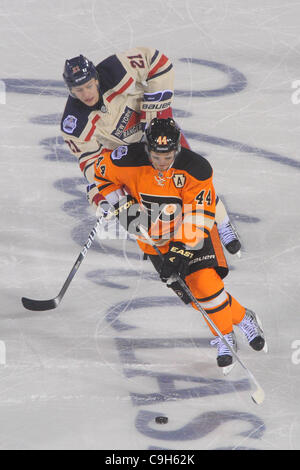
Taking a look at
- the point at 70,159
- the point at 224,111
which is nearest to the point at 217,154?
the point at 224,111

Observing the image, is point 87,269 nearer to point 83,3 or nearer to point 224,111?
point 224,111

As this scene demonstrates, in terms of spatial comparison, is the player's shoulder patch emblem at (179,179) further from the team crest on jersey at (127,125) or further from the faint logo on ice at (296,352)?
the faint logo on ice at (296,352)

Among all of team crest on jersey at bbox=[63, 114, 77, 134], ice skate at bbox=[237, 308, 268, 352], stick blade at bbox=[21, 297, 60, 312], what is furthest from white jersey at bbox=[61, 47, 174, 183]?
ice skate at bbox=[237, 308, 268, 352]

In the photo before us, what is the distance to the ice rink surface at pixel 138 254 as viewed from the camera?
154 inches

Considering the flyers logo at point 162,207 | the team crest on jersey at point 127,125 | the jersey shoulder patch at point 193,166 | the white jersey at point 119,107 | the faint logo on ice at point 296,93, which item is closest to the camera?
the jersey shoulder patch at point 193,166

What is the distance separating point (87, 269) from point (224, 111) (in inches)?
72.2

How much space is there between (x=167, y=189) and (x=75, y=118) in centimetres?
79

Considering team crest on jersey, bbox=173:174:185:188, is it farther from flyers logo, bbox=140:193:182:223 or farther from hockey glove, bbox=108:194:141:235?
hockey glove, bbox=108:194:141:235

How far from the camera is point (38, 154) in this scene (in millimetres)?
5867

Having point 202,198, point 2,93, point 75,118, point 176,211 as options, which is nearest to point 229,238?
point 176,211

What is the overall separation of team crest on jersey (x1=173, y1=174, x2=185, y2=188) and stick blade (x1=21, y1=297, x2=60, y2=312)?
0.91m

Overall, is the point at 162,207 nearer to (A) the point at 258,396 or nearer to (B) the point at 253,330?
(B) the point at 253,330

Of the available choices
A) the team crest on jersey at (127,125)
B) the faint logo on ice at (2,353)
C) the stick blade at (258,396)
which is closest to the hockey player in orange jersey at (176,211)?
the stick blade at (258,396)

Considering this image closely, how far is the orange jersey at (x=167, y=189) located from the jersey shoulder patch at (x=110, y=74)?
50cm
